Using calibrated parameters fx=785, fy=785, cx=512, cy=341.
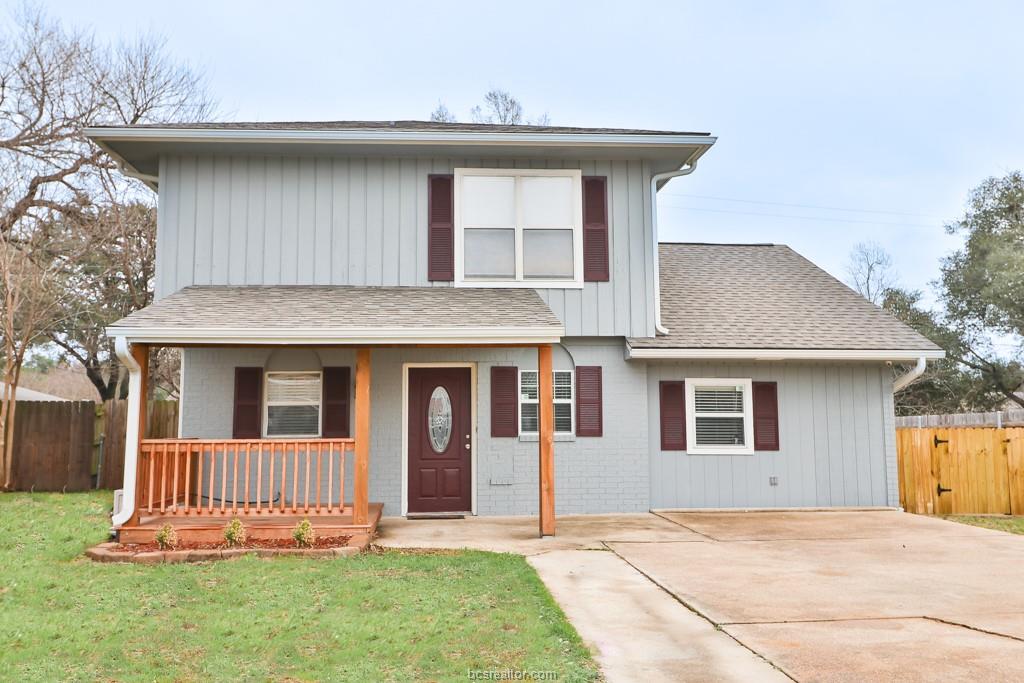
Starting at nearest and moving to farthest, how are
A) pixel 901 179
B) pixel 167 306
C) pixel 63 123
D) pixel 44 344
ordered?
pixel 167 306 < pixel 63 123 < pixel 44 344 < pixel 901 179

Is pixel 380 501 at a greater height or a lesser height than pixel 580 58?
lesser

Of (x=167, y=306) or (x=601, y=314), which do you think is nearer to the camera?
(x=167, y=306)

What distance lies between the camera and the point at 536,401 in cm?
1064

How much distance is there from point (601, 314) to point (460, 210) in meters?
2.38

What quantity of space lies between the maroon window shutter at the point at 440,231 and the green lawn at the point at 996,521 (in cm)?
821

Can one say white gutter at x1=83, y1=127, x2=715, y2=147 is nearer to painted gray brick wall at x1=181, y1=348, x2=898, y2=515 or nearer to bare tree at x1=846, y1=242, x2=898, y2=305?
painted gray brick wall at x1=181, y1=348, x2=898, y2=515

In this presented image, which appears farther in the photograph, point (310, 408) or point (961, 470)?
point (961, 470)

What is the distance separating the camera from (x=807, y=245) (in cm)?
4162

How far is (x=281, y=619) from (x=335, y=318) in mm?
4040

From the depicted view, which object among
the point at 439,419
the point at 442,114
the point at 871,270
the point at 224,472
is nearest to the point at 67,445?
the point at 224,472

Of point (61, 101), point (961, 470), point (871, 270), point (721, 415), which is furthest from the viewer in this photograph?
point (871, 270)

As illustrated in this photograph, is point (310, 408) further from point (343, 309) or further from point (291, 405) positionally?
point (343, 309)

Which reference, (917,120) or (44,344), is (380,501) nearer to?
(44,344)

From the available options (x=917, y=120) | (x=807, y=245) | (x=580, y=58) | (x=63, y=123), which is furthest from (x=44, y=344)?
(x=917, y=120)
